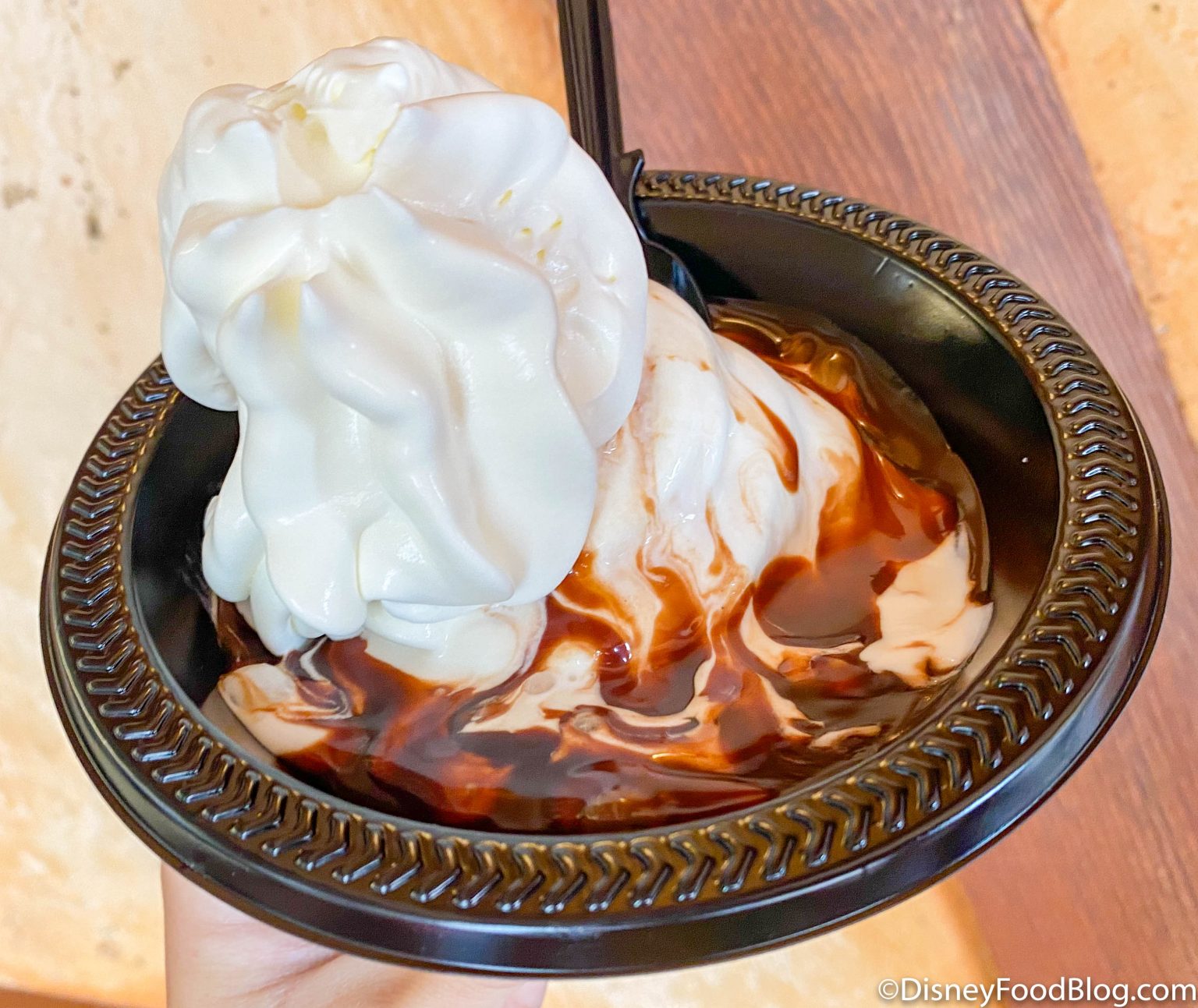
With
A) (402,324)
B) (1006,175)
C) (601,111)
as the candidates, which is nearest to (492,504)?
(402,324)

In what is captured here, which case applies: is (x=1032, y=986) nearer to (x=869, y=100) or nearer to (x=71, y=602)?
(x=869, y=100)

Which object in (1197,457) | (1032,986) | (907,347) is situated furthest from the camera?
(1032,986)

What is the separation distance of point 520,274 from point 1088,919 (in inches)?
46.1

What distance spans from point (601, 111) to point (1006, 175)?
494mm

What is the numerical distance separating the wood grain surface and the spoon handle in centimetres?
35

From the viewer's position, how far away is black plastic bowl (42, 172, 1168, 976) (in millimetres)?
500

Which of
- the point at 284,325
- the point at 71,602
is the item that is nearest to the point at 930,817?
the point at 284,325

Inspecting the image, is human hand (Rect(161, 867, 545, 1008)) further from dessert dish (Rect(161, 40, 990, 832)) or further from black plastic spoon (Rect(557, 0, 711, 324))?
black plastic spoon (Rect(557, 0, 711, 324))

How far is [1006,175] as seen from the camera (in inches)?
44.1

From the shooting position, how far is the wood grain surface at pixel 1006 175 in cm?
109

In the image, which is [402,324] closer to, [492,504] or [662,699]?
[492,504]

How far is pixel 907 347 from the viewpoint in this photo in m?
0.88

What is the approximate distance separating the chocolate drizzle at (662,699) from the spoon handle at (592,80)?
29 centimetres

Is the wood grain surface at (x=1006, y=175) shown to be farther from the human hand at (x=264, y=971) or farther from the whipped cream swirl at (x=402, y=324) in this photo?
the human hand at (x=264, y=971)
